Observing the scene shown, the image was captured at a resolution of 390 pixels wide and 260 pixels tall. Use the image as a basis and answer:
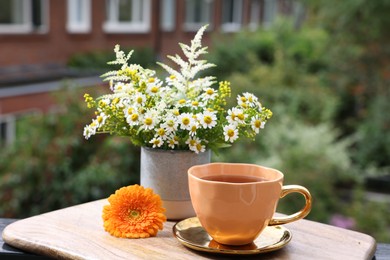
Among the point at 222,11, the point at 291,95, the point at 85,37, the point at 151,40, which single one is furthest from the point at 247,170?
the point at 222,11

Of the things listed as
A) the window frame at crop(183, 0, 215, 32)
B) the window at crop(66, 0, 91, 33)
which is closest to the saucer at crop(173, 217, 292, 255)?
the window at crop(66, 0, 91, 33)

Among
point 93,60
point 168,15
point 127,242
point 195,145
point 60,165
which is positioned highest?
point 168,15

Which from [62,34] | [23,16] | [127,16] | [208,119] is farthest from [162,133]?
[127,16]

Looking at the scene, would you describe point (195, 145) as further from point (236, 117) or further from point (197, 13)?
point (197, 13)

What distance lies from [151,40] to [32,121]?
9014mm

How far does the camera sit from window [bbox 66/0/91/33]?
37.3 feet

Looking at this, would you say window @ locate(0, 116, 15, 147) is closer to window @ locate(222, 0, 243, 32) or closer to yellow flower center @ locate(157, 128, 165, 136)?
yellow flower center @ locate(157, 128, 165, 136)

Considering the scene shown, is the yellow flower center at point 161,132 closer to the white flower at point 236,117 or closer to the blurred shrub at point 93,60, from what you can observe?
the white flower at point 236,117

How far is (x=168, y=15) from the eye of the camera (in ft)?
47.6

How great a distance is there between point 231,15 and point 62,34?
7.98 metres

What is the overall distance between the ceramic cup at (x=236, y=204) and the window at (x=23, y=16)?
902 cm

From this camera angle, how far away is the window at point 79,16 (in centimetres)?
1137

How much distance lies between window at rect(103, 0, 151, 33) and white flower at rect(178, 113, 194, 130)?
11316 mm

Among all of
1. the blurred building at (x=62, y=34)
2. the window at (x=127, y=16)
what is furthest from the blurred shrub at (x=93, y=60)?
the window at (x=127, y=16)
